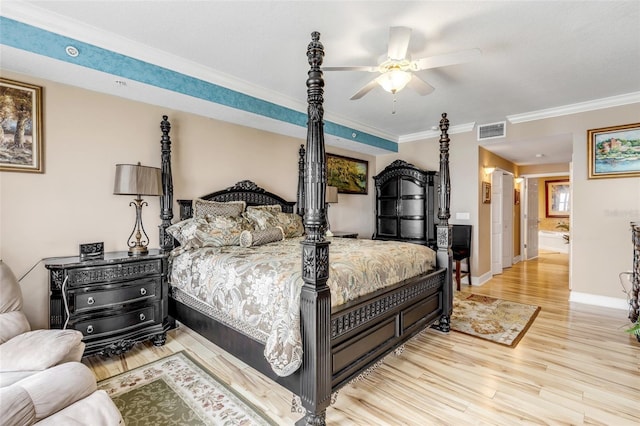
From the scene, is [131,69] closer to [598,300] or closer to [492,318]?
[492,318]

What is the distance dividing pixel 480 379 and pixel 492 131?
4008mm

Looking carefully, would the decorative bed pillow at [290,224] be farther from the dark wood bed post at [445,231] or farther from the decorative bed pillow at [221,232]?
the dark wood bed post at [445,231]

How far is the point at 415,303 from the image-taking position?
9.08 ft

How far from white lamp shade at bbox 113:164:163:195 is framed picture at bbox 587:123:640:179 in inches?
217

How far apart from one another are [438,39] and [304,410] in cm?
299

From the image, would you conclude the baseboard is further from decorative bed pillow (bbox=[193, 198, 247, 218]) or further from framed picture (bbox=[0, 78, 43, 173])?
framed picture (bbox=[0, 78, 43, 173])

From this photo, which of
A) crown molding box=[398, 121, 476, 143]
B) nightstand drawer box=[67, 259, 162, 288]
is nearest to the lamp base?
nightstand drawer box=[67, 259, 162, 288]

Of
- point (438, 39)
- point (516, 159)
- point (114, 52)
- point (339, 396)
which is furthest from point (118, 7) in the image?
point (516, 159)

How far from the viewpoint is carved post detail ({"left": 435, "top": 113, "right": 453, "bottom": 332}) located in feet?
10.6

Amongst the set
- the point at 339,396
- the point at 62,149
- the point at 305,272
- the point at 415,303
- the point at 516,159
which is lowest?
the point at 339,396

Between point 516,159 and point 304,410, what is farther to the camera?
point 516,159

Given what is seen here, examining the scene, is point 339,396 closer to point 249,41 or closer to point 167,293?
point 167,293

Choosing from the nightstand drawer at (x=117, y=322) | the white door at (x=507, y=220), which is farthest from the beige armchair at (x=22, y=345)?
the white door at (x=507, y=220)

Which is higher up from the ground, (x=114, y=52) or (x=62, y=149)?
(x=114, y=52)
